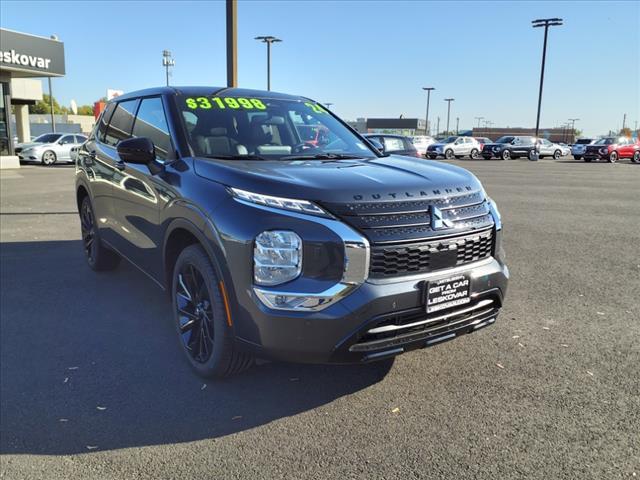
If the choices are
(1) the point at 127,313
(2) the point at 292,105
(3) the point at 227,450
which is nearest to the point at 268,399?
(3) the point at 227,450

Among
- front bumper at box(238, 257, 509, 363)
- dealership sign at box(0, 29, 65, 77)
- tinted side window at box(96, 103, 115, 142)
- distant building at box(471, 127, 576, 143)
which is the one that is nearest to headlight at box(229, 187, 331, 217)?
front bumper at box(238, 257, 509, 363)

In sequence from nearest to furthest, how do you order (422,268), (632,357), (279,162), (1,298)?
1. (422,268)
2. (279,162)
3. (632,357)
4. (1,298)

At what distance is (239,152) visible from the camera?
12.3ft

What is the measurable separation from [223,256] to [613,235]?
7.63 m

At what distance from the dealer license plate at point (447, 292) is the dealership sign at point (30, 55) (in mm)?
26500

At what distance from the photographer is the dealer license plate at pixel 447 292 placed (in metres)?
2.86

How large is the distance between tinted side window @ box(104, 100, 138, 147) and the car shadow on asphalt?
1.53 metres

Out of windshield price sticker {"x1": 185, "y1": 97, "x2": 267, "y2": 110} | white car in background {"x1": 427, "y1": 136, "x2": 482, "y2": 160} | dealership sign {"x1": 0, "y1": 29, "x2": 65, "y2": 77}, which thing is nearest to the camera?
windshield price sticker {"x1": 185, "y1": 97, "x2": 267, "y2": 110}

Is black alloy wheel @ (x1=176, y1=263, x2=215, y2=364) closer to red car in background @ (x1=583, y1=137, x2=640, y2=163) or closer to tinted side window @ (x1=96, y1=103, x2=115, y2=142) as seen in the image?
tinted side window @ (x1=96, y1=103, x2=115, y2=142)

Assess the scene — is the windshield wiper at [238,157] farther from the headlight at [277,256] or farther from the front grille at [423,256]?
the front grille at [423,256]

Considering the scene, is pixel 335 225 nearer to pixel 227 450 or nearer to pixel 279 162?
pixel 279 162

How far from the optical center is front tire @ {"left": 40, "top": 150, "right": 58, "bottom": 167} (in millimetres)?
25609

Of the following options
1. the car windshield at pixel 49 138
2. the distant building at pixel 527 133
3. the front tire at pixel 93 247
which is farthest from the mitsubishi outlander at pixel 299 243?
the distant building at pixel 527 133

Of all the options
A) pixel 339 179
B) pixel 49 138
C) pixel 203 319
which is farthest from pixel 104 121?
pixel 49 138
